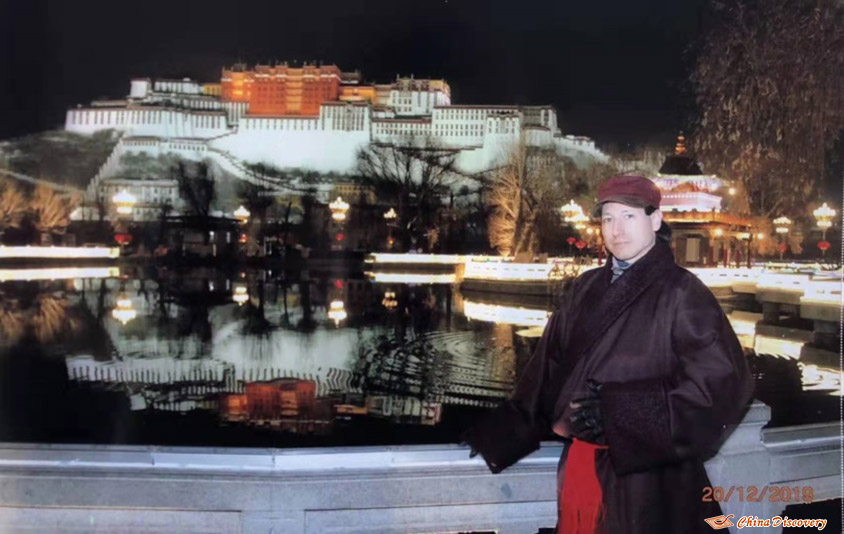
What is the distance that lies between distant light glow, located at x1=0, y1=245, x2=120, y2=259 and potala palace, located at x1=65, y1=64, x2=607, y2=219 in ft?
1.14

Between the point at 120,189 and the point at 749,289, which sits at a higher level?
the point at 120,189

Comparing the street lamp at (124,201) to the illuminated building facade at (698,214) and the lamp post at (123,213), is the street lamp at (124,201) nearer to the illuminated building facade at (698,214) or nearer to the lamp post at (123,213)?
the lamp post at (123,213)

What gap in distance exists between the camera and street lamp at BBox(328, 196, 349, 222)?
3713mm

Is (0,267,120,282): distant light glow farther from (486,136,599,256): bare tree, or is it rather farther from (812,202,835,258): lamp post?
(812,202,835,258): lamp post

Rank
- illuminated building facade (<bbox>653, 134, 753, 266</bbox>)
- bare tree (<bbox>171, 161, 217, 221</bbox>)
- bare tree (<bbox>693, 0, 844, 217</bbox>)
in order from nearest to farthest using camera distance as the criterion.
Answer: bare tree (<bbox>693, 0, 844, 217</bbox>) < illuminated building facade (<bbox>653, 134, 753, 266</bbox>) < bare tree (<bbox>171, 161, 217, 221</bbox>)

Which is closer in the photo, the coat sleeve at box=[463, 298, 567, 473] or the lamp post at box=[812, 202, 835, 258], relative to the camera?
the coat sleeve at box=[463, 298, 567, 473]

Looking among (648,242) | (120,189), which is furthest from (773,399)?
(120,189)

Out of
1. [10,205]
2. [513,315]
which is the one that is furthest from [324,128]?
[513,315]

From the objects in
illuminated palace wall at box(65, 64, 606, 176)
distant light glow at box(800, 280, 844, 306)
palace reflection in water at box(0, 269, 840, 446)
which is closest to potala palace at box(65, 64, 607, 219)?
illuminated palace wall at box(65, 64, 606, 176)

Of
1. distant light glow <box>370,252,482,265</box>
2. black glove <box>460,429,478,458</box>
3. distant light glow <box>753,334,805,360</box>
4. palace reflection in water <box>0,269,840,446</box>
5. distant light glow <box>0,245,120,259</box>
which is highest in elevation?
distant light glow <box>370,252,482,265</box>

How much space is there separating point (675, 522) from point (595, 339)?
37 centimetres

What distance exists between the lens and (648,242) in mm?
1339

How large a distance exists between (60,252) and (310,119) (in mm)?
1383

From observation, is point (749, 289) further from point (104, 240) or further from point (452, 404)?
point (104, 240)
